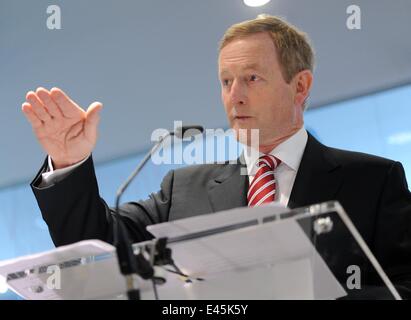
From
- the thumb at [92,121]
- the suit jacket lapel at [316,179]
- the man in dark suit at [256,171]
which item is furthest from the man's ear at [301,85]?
the thumb at [92,121]

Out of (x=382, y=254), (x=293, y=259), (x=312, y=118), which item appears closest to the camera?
(x=293, y=259)

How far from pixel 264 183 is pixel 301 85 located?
0.41m

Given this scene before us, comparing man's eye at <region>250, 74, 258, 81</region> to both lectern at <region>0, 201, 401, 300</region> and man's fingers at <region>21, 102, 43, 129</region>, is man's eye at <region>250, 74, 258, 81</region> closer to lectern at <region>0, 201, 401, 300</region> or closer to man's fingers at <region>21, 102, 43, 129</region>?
man's fingers at <region>21, 102, 43, 129</region>

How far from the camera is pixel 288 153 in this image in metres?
1.69

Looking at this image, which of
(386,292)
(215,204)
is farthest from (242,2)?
(386,292)

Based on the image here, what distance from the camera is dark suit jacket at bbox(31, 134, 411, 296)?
1.35 metres

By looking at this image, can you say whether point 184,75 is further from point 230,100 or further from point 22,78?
point 230,100

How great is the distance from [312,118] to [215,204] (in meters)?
2.30

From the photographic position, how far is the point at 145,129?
3.99 m

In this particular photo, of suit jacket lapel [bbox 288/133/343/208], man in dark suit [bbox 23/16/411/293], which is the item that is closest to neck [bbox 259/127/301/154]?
man in dark suit [bbox 23/16/411/293]

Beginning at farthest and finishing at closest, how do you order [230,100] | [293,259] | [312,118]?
1. [312,118]
2. [230,100]
3. [293,259]

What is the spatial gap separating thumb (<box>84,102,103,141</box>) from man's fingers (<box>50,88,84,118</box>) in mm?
20

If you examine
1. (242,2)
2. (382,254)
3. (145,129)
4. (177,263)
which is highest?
(242,2)

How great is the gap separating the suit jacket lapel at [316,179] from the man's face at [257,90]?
0.45 ft
